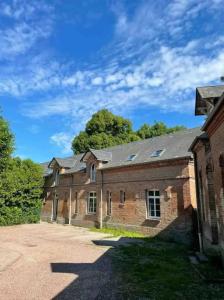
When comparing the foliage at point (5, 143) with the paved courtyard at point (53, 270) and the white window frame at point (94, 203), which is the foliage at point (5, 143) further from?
the paved courtyard at point (53, 270)

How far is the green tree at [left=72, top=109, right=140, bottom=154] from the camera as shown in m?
41.0

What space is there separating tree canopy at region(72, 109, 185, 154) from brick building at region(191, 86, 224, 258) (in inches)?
1136

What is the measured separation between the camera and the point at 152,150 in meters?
19.7

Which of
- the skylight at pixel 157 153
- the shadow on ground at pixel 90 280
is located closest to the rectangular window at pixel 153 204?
the skylight at pixel 157 153

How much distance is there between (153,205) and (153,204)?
2.7 inches

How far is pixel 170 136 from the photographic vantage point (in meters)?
20.6

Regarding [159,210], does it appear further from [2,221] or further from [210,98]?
[2,221]

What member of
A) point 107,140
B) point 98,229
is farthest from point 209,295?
point 107,140

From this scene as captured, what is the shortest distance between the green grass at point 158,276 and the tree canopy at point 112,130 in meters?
29.1

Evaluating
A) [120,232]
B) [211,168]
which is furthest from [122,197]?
[211,168]

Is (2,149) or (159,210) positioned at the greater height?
(2,149)

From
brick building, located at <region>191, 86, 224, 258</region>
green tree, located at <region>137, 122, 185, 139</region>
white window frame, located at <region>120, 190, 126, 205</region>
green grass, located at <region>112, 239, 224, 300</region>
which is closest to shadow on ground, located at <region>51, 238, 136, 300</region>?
green grass, located at <region>112, 239, 224, 300</region>

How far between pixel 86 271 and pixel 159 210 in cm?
897

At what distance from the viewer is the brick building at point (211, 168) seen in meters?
8.37
